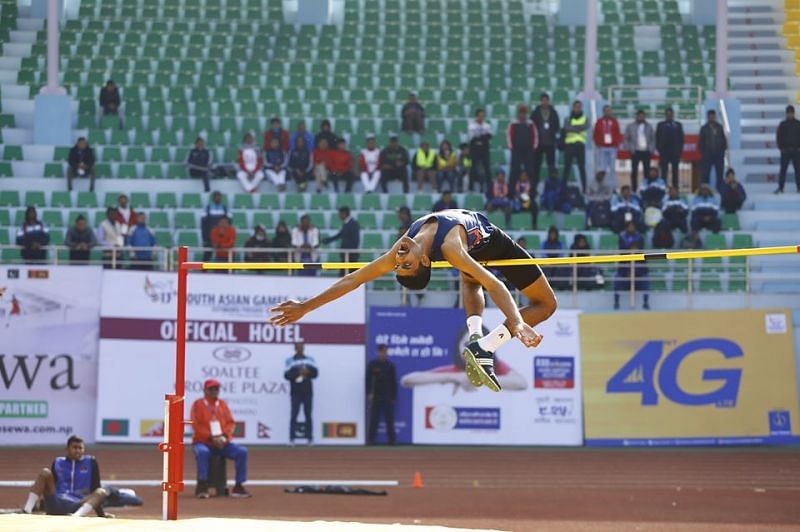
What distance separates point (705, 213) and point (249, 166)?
281 inches

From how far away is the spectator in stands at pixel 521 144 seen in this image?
21.7 meters

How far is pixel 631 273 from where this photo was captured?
21047mm

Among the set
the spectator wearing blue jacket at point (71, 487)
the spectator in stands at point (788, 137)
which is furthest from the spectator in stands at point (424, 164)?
the spectator wearing blue jacket at point (71, 487)

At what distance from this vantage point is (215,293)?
787 inches

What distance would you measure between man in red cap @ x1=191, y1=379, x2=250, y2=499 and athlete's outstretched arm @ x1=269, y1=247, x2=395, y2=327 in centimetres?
609

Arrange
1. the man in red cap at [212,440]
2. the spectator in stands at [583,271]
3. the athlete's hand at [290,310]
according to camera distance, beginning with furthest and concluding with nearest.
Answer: the spectator in stands at [583,271], the man in red cap at [212,440], the athlete's hand at [290,310]

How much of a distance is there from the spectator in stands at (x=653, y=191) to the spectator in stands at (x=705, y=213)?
0.55m

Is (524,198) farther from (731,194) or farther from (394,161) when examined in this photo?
(731,194)

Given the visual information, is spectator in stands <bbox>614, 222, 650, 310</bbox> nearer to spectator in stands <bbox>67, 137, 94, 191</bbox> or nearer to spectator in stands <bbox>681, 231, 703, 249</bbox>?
spectator in stands <bbox>681, 231, 703, 249</bbox>

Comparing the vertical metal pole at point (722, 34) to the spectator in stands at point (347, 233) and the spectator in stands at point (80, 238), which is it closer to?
the spectator in stands at point (347, 233)

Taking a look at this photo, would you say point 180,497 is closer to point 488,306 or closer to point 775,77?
point 488,306

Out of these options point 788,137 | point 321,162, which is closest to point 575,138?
point 788,137

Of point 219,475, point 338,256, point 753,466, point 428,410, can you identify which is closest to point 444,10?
point 338,256

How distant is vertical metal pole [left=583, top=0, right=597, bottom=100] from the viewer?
2323 cm
